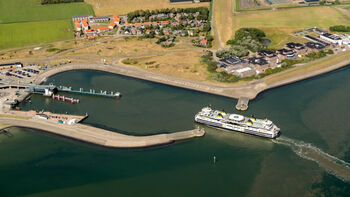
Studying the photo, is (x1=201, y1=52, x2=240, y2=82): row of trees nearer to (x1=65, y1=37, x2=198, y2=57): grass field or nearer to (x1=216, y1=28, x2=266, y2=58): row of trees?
(x1=216, y1=28, x2=266, y2=58): row of trees

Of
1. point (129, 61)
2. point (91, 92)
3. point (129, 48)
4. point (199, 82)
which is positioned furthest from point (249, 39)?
point (91, 92)

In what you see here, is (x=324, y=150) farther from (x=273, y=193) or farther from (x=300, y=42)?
(x=300, y=42)

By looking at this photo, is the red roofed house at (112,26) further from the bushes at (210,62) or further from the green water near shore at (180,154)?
the green water near shore at (180,154)

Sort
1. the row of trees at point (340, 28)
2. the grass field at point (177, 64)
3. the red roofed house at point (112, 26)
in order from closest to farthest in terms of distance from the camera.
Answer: the grass field at point (177, 64)
the row of trees at point (340, 28)
the red roofed house at point (112, 26)

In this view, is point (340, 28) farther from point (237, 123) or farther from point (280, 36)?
point (237, 123)

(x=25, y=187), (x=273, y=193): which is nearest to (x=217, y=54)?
(x=273, y=193)

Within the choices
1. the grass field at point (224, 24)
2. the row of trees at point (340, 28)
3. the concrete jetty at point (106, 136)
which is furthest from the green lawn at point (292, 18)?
the concrete jetty at point (106, 136)

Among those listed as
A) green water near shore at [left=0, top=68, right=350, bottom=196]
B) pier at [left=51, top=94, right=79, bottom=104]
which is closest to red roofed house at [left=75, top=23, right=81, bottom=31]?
pier at [left=51, top=94, right=79, bottom=104]

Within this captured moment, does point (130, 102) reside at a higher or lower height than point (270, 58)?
lower
